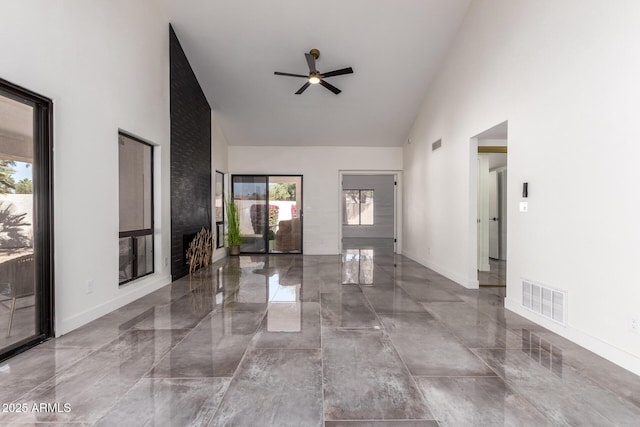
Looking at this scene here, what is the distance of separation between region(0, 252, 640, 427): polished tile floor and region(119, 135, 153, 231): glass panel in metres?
1.10

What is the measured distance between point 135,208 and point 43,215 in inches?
57.0

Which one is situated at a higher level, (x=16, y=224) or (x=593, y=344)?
(x=16, y=224)

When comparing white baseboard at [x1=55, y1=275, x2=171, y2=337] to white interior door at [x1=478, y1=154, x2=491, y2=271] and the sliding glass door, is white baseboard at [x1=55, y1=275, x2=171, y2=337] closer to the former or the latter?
the sliding glass door

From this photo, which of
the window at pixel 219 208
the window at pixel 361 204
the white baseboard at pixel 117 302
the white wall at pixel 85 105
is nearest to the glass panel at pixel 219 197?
the window at pixel 219 208

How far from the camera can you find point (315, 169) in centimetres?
799

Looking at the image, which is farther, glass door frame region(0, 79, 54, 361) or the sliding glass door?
the sliding glass door

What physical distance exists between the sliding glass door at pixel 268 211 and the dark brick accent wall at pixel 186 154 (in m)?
1.58

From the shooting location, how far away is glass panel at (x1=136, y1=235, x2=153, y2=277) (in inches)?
161

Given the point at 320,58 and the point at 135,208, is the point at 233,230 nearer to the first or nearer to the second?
the point at 135,208

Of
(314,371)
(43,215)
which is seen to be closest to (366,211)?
(314,371)

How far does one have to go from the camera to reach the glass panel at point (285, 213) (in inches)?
313

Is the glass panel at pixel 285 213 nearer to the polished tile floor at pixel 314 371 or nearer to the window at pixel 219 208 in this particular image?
the window at pixel 219 208

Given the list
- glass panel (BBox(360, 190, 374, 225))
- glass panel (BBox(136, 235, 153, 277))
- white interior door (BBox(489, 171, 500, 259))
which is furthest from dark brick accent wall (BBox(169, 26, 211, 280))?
glass panel (BBox(360, 190, 374, 225))

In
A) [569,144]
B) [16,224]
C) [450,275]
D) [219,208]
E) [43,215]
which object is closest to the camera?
[16,224]
